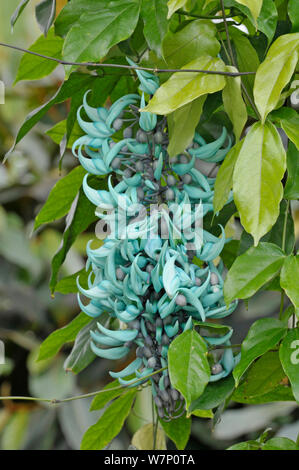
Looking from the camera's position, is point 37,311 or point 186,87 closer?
point 186,87

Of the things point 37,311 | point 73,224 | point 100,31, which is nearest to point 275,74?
point 100,31

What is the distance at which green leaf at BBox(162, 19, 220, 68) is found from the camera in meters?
0.58

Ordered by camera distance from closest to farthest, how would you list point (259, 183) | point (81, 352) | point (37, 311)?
point (259, 183) → point (81, 352) → point (37, 311)

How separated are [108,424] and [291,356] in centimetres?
32

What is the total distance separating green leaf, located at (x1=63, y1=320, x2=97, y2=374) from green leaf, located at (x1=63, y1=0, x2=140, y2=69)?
1.02ft

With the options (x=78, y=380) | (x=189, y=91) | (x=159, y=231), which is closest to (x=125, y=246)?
(x=159, y=231)

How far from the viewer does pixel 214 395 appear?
1.90ft

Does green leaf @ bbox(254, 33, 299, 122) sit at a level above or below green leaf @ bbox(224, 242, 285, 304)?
above

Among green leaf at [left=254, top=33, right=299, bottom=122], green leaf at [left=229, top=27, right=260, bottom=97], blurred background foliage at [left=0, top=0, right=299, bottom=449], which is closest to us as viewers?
green leaf at [left=254, top=33, right=299, bottom=122]

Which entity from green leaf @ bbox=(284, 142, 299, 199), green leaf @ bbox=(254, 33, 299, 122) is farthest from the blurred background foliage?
green leaf @ bbox=(254, 33, 299, 122)

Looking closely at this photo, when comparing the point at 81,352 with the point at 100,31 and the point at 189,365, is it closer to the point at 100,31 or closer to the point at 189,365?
the point at 189,365

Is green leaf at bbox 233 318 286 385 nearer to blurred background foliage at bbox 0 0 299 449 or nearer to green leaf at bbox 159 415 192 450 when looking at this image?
green leaf at bbox 159 415 192 450

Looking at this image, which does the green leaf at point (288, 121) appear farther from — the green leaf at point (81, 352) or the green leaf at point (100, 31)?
the green leaf at point (81, 352)
